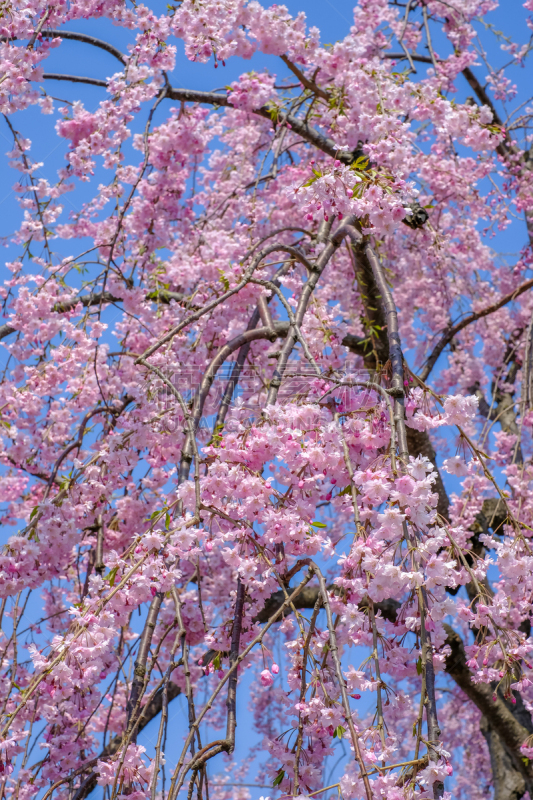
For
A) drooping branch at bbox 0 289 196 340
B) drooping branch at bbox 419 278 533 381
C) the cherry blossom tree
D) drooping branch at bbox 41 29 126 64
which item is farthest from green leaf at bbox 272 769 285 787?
drooping branch at bbox 41 29 126 64

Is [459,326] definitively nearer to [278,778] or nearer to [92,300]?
[92,300]

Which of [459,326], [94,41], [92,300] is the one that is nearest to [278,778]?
[92,300]

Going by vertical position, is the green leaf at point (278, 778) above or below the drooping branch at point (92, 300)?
below

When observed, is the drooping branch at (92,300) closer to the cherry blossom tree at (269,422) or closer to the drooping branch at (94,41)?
the cherry blossom tree at (269,422)

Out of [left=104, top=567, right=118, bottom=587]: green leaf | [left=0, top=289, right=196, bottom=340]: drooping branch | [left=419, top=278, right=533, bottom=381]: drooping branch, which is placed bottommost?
[left=104, top=567, right=118, bottom=587]: green leaf

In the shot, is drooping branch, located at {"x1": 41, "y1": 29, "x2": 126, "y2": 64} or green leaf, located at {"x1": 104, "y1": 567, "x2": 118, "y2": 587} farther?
drooping branch, located at {"x1": 41, "y1": 29, "x2": 126, "y2": 64}

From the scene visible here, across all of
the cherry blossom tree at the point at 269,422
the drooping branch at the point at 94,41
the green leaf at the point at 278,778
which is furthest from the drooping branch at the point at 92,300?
the green leaf at the point at 278,778

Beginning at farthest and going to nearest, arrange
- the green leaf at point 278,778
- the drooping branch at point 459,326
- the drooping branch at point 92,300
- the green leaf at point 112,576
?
the drooping branch at point 459,326 < the drooping branch at point 92,300 < the green leaf at point 112,576 < the green leaf at point 278,778

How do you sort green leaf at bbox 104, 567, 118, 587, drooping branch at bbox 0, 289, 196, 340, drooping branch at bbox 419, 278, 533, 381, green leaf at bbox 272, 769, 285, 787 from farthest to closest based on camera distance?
drooping branch at bbox 419, 278, 533, 381, drooping branch at bbox 0, 289, 196, 340, green leaf at bbox 104, 567, 118, 587, green leaf at bbox 272, 769, 285, 787

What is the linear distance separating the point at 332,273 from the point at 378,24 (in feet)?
6.20

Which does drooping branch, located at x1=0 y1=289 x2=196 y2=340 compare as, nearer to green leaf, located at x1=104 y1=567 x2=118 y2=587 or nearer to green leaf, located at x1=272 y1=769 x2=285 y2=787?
green leaf, located at x1=104 y1=567 x2=118 y2=587

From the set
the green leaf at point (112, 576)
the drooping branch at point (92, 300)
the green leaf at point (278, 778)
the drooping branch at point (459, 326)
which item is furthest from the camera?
the drooping branch at point (459, 326)

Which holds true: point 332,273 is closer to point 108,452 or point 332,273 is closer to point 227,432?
point 108,452

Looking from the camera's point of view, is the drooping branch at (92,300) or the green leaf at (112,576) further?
the drooping branch at (92,300)
